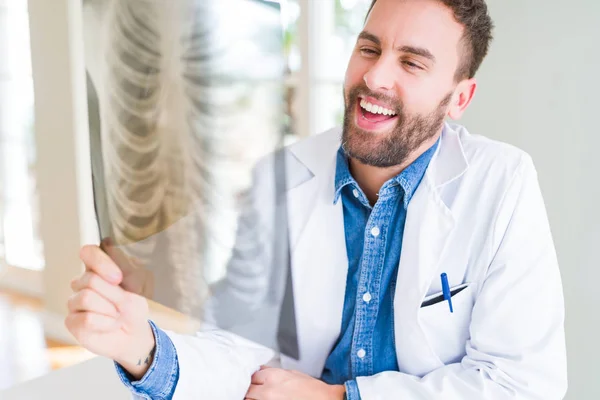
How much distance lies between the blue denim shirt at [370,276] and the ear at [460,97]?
13cm

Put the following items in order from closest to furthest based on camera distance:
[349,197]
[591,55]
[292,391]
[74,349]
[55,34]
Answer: [55,34]
[74,349]
[292,391]
[349,197]
[591,55]

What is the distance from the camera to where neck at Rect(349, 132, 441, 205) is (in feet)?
3.29

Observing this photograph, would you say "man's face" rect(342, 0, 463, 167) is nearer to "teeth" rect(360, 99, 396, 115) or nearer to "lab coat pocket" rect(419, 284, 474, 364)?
"teeth" rect(360, 99, 396, 115)

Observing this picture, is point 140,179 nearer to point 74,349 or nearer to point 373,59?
point 74,349

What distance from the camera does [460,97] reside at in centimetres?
105

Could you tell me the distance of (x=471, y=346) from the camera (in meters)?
0.91

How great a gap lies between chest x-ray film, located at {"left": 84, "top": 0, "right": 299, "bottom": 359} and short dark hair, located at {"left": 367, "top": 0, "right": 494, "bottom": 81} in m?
0.47

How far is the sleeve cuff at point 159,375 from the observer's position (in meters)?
0.76

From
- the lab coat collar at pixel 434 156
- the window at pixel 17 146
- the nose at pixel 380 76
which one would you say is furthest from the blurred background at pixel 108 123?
the lab coat collar at pixel 434 156

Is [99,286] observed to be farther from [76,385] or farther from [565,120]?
[565,120]

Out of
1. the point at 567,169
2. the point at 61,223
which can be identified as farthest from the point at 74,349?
the point at 567,169

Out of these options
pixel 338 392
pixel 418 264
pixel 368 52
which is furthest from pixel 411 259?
pixel 368 52

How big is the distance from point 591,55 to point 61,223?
1.21 m

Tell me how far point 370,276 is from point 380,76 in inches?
12.0
